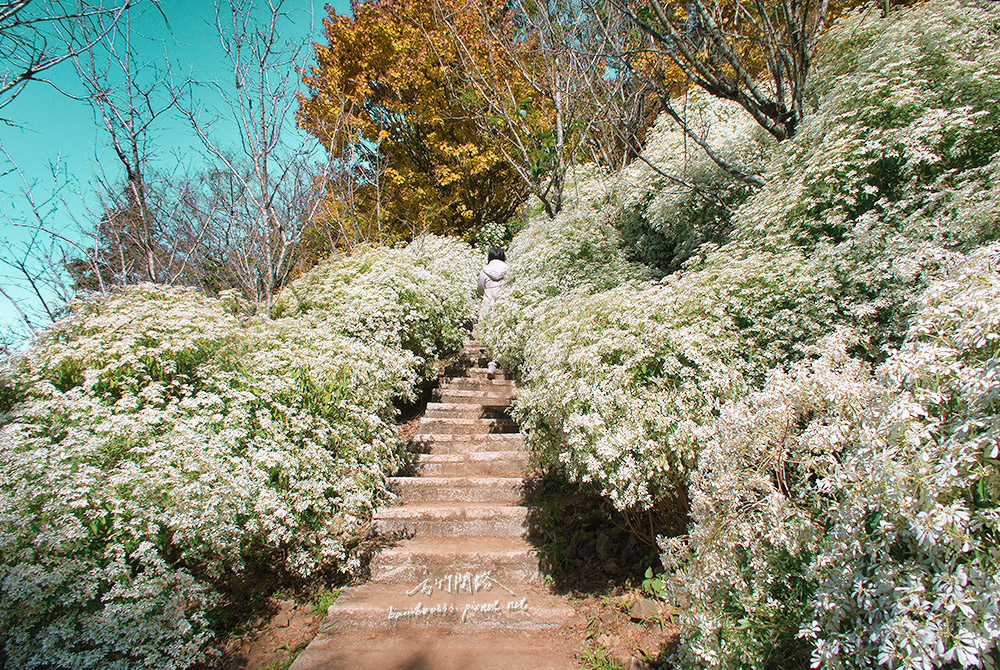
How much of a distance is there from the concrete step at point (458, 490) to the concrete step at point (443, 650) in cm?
142

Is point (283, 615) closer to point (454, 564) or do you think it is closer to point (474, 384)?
point (454, 564)

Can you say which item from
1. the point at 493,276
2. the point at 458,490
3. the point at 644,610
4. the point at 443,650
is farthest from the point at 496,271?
the point at 443,650

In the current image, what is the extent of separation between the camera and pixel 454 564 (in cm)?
397

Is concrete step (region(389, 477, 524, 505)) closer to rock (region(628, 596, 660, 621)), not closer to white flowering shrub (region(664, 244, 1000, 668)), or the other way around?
rock (region(628, 596, 660, 621))

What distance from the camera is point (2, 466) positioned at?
258 centimetres

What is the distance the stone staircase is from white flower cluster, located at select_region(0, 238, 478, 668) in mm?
420

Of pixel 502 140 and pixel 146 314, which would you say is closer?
pixel 146 314

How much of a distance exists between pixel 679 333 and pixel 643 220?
555 centimetres

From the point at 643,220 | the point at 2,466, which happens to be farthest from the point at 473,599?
→ the point at 643,220

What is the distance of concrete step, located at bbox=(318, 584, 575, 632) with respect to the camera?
3488mm

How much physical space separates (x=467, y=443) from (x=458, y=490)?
870 millimetres

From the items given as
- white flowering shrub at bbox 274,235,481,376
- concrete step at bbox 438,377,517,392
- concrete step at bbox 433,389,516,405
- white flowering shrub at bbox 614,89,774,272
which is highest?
white flowering shrub at bbox 614,89,774,272

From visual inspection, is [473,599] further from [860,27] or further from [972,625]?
[860,27]

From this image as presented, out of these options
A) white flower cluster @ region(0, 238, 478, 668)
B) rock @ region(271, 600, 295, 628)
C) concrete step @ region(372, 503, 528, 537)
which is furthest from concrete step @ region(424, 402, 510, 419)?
rock @ region(271, 600, 295, 628)
